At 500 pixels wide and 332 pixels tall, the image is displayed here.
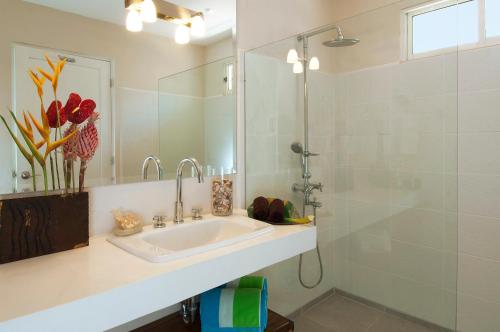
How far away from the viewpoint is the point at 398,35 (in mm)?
1688

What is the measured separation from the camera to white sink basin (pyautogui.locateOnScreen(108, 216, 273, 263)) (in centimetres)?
108

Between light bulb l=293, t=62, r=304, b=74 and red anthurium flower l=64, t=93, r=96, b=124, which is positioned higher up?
light bulb l=293, t=62, r=304, b=74

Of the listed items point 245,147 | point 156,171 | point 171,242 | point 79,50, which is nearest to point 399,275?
point 245,147

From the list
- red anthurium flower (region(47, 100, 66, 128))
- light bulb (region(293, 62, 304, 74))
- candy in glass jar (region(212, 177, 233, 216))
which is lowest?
candy in glass jar (region(212, 177, 233, 216))

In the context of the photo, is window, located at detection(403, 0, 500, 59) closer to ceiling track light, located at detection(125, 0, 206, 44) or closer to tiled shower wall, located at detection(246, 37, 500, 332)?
tiled shower wall, located at detection(246, 37, 500, 332)

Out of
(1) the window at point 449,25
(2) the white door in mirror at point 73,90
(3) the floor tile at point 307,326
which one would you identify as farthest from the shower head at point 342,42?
(3) the floor tile at point 307,326

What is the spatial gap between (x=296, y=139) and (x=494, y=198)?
1167 millimetres

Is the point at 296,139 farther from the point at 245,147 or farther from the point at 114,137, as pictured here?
the point at 114,137

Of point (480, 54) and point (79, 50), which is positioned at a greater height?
point (480, 54)

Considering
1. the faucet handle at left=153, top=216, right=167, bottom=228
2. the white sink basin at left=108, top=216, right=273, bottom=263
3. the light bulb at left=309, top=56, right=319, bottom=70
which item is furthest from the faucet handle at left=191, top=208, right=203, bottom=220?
the light bulb at left=309, top=56, right=319, bottom=70

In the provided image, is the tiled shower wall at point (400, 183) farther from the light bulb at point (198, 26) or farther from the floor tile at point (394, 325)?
the light bulb at point (198, 26)

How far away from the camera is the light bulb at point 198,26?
1.62 meters

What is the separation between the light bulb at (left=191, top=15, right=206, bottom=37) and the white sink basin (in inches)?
37.9

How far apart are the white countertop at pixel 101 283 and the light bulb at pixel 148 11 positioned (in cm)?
101
